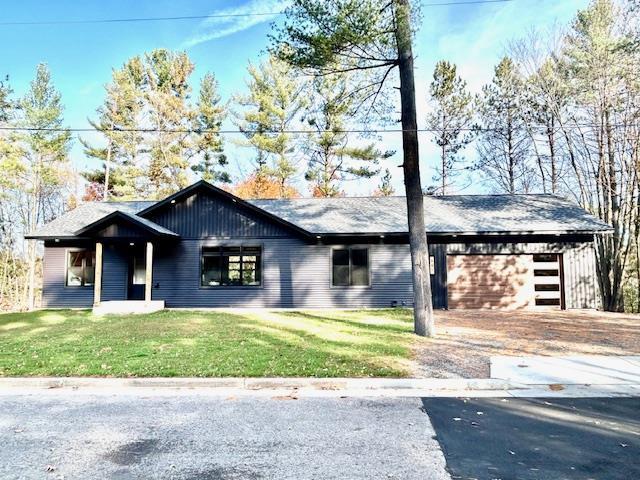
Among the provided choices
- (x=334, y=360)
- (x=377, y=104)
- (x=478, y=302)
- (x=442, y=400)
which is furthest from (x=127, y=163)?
(x=442, y=400)

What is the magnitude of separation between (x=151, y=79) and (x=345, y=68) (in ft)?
72.9

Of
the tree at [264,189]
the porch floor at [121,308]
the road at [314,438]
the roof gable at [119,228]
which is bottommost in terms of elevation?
the road at [314,438]

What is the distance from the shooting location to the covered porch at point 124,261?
43.4 feet

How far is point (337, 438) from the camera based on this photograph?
3.59m

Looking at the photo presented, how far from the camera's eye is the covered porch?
1323cm

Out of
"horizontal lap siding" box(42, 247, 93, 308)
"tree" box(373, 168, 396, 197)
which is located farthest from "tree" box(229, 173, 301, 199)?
"horizontal lap siding" box(42, 247, 93, 308)

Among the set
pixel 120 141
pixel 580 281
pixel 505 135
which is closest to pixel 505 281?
pixel 580 281

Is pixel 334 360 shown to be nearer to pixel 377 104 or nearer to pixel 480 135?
pixel 377 104

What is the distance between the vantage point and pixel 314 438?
3.59 metres

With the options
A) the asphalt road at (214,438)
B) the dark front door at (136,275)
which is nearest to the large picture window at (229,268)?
the dark front door at (136,275)

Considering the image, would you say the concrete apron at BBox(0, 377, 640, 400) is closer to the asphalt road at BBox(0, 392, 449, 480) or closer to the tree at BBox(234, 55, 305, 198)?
the asphalt road at BBox(0, 392, 449, 480)

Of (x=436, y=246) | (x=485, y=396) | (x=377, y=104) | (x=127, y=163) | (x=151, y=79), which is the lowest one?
(x=485, y=396)

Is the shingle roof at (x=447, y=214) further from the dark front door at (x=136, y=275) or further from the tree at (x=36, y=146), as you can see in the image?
the tree at (x=36, y=146)

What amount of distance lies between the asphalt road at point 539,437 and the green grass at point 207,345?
61.4 inches
